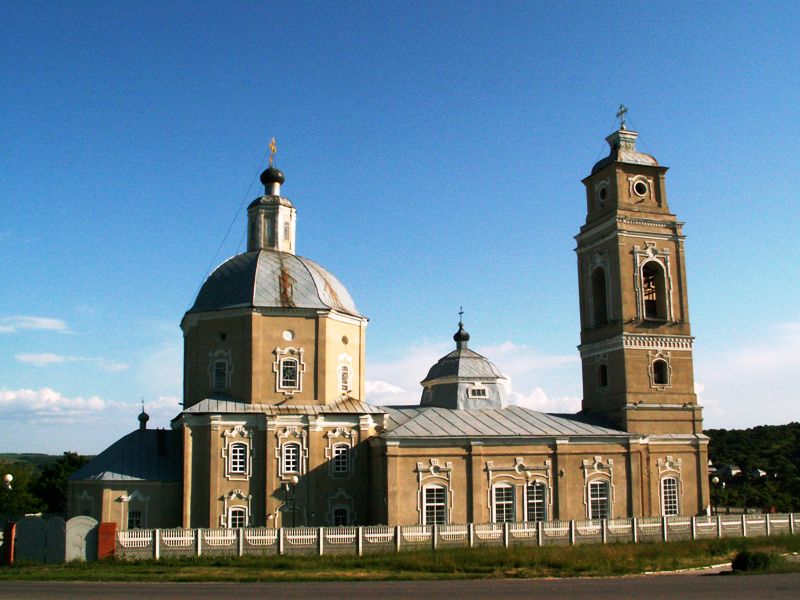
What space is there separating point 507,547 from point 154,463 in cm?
1443

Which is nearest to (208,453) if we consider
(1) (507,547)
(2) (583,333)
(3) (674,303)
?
(1) (507,547)

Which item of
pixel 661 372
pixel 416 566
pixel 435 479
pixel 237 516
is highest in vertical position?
pixel 661 372

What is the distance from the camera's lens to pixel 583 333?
137 ft

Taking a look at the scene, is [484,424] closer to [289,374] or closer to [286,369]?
[289,374]

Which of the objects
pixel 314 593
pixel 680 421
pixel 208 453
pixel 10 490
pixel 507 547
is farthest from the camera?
pixel 10 490

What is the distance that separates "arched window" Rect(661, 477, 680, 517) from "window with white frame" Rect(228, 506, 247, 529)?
18053 mm

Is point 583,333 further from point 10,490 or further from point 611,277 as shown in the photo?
point 10,490

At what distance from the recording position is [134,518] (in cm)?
3297

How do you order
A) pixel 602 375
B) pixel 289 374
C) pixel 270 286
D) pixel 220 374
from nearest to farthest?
pixel 289 374, pixel 220 374, pixel 270 286, pixel 602 375

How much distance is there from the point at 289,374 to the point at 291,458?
3.55 metres

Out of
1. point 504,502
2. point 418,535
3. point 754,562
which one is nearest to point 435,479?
point 504,502

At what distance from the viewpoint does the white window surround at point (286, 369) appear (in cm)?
3556

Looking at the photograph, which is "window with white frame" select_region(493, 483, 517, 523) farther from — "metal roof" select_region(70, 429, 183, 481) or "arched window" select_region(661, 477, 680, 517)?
"metal roof" select_region(70, 429, 183, 481)

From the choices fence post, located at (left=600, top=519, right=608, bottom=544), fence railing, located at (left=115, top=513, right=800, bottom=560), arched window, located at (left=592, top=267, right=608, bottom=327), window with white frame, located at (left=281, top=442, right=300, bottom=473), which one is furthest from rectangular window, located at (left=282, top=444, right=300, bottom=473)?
arched window, located at (left=592, top=267, right=608, bottom=327)
